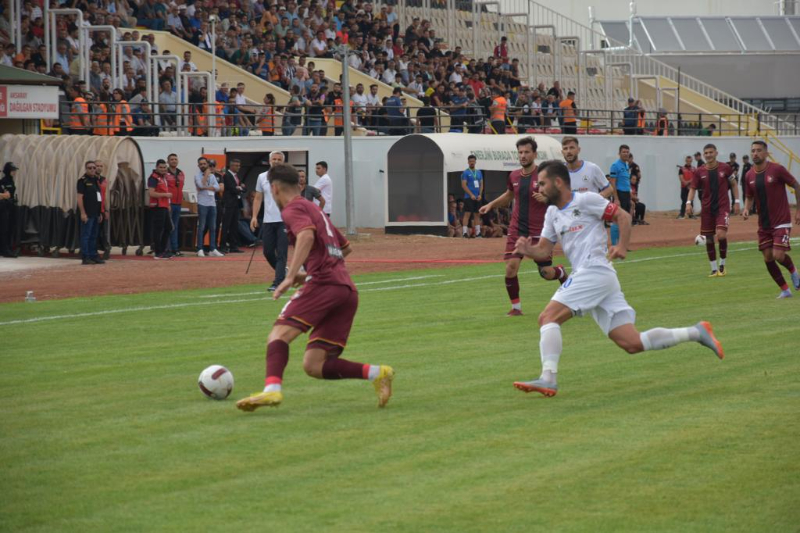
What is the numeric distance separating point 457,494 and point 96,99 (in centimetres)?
2631

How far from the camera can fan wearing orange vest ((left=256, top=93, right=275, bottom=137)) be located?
111 feet

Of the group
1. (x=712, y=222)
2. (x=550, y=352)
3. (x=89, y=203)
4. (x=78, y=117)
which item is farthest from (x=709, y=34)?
(x=550, y=352)

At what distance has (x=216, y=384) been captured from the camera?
9.48 m

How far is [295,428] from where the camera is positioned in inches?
327

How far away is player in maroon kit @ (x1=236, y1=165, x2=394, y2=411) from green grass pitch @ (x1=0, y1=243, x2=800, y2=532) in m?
0.31

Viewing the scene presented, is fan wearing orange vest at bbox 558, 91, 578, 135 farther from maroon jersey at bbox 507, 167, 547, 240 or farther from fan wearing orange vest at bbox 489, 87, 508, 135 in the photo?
maroon jersey at bbox 507, 167, 547, 240

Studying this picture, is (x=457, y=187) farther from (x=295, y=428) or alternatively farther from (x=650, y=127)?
(x=295, y=428)

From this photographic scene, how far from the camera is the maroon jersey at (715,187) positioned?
782 inches

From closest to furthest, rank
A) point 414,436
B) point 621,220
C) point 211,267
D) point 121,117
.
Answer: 1. point 414,436
2. point 621,220
3. point 211,267
4. point 121,117

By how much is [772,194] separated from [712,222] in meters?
3.08

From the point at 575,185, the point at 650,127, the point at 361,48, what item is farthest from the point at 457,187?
the point at 575,185

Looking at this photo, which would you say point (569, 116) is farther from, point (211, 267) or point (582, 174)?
point (582, 174)

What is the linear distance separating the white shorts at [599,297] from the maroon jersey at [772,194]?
829 cm

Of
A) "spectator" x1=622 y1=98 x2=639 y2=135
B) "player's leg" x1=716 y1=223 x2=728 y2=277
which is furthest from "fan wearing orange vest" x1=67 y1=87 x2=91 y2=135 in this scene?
"spectator" x1=622 y1=98 x2=639 y2=135
